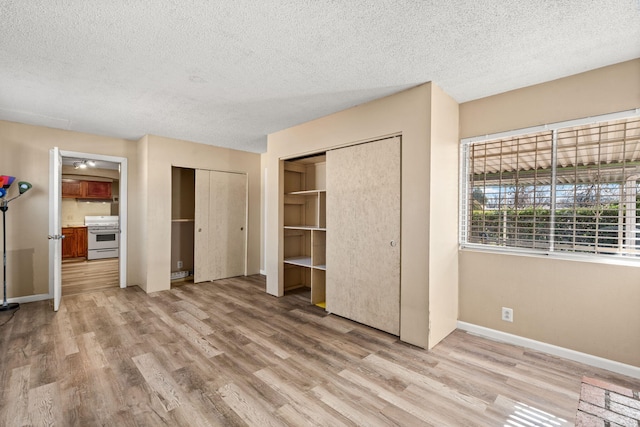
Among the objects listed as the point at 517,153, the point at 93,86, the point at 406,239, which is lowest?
the point at 406,239

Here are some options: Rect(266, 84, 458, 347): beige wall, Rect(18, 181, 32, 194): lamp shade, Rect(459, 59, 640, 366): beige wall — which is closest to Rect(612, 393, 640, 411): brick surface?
Rect(266, 84, 458, 347): beige wall

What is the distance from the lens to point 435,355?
254cm

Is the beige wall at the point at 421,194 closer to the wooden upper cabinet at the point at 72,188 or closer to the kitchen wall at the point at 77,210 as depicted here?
the wooden upper cabinet at the point at 72,188

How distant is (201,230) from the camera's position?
5.05 meters

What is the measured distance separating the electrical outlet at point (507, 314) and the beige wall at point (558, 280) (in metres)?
0.04

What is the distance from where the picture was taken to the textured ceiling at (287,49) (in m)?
1.71

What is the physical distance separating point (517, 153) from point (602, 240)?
1.01 metres

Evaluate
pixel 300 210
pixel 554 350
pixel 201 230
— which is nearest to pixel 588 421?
pixel 554 350

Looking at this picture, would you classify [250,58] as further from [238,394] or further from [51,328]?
[51,328]

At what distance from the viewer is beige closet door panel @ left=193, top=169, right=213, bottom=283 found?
5008 mm

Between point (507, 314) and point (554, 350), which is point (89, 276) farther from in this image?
point (554, 350)

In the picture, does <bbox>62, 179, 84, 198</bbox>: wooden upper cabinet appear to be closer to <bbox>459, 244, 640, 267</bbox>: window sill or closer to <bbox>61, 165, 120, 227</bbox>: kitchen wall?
<bbox>61, 165, 120, 227</bbox>: kitchen wall

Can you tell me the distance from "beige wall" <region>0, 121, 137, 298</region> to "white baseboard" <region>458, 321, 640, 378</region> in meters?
5.68

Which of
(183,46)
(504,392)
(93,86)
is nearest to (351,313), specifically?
(504,392)
